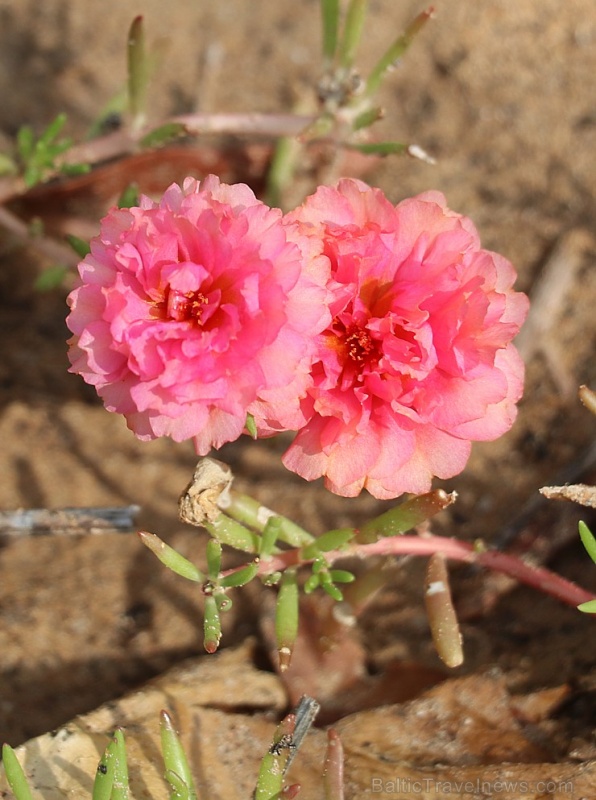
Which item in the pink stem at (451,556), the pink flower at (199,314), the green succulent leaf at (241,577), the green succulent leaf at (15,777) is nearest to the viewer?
the pink flower at (199,314)

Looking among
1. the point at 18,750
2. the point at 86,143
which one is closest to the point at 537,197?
the point at 86,143

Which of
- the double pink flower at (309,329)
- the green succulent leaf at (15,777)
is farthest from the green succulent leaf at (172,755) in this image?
the double pink flower at (309,329)

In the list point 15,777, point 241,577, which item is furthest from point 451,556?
point 15,777

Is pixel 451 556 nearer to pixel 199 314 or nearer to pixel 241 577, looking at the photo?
pixel 241 577

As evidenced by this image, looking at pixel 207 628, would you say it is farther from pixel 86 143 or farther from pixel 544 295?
pixel 544 295

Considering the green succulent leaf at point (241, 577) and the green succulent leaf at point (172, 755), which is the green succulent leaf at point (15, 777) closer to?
the green succulent leaf at point (172, 755)

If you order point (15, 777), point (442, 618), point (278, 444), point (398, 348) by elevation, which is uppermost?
point (398, 348)
